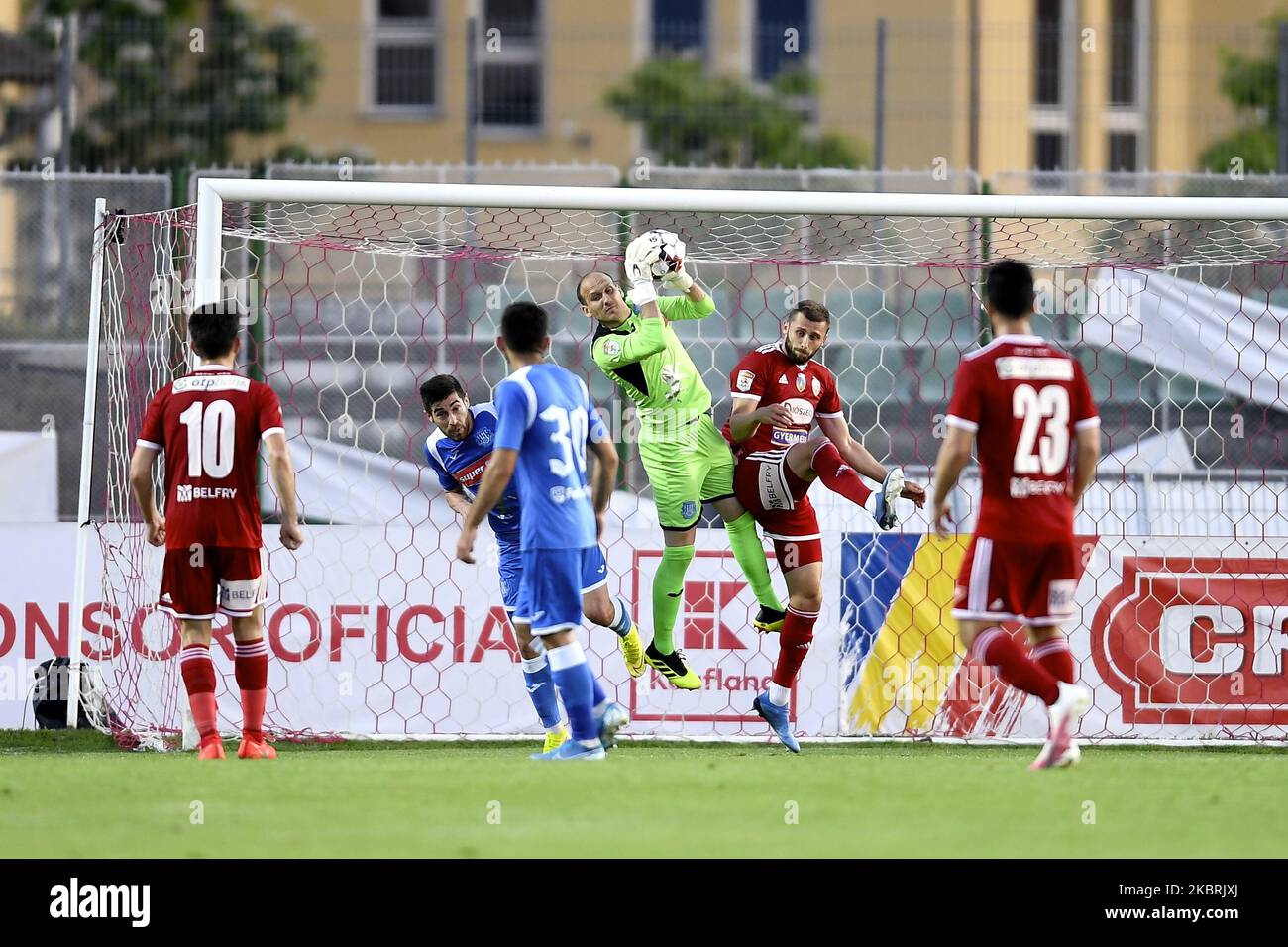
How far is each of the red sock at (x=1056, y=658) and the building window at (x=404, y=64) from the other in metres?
9.91

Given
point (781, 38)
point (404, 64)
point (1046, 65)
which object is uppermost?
point (404, 64)

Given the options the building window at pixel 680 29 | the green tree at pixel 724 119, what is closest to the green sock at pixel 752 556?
the building window at pixel 680 29

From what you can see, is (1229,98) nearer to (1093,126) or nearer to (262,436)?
(1093,126)

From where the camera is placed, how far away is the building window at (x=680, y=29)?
552 inches

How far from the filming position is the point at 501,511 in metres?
8.81

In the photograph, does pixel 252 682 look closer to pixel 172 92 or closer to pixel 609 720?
pixel 609 720

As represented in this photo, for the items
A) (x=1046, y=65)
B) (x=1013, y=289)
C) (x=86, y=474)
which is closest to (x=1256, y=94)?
(x=1046, y=65)

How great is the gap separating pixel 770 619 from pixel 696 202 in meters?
2.12

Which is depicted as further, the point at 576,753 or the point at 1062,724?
the point at 576,753

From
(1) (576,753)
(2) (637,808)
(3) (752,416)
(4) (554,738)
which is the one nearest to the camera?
(2) (637,808)

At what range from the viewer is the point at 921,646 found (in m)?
10.2

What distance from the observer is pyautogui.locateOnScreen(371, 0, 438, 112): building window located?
53.0 ft

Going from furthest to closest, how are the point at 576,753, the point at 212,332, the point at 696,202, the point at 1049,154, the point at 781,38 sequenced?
the point at 1049,154 < the point at 781,38 < the point at 696,202 < the point at 212,332 < the point at 576,753
